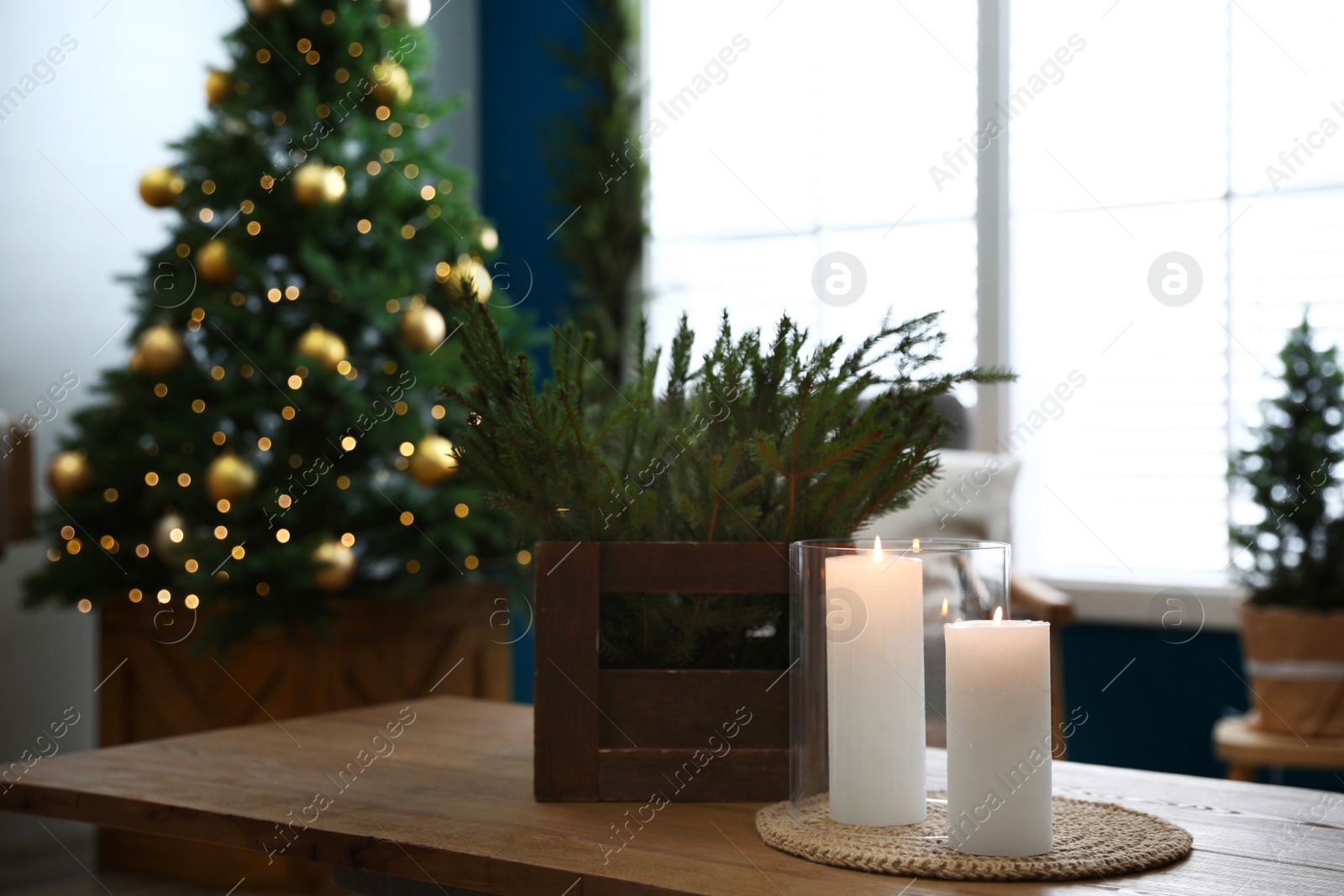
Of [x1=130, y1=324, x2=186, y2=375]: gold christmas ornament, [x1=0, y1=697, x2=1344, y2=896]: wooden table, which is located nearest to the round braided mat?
[x1=0, y1=697, x2=1344, y2=896]: wooden table

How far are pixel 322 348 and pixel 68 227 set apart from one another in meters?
1.03

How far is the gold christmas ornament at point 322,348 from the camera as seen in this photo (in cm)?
237

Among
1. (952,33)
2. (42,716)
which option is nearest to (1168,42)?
(952,33)

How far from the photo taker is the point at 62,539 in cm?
247

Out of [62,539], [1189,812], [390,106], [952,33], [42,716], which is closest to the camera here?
[1189,812]

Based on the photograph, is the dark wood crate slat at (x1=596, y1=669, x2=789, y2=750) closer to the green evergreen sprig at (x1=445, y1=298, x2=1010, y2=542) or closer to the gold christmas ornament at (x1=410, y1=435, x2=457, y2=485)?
the green evergreen sprig at (x1=445, y1=298, x2=1010, y2=542)

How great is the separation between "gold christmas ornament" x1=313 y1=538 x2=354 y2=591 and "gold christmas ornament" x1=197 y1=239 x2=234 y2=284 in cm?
58

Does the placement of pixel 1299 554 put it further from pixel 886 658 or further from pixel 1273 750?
pixel 886 658

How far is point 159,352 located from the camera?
7.85 feet

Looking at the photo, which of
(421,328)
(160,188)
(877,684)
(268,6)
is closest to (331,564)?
(421,328)

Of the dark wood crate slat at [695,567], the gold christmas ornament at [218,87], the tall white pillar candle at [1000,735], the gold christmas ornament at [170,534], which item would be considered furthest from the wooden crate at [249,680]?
the tall white pillar candle at [1000,735]

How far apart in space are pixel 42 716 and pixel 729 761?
253 centimetres

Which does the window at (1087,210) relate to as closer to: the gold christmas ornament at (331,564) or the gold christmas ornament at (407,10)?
the gold christmas ornament at (407,10)

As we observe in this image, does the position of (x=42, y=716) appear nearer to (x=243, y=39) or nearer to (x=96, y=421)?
(x=96, y=421)
